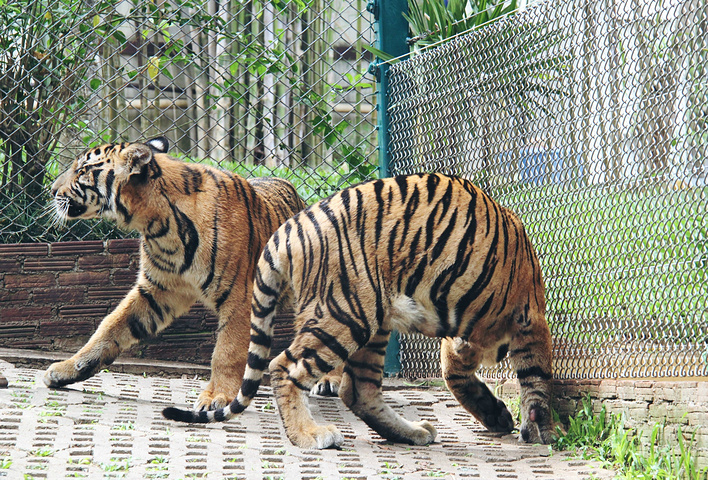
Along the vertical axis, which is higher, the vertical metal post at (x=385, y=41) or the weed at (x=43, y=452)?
the vertical metal post at (x=385, y=41)

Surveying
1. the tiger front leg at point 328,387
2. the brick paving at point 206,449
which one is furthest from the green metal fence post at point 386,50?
the brick paving at point 206,449

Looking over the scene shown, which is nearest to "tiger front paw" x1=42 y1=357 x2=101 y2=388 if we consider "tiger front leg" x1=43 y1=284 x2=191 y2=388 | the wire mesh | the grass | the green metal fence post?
"tiger front leg" x1=43 y1=284 x2=191 y2=388

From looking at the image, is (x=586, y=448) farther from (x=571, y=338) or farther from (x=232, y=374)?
(x=232, y=374)

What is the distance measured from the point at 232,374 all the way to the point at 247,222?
0.93 m

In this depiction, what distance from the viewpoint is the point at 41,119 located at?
251 inches

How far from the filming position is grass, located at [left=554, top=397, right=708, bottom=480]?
10.4 ft

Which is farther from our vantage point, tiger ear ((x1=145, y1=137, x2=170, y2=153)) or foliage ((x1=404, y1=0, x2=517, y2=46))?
foliage ((x1=404, y1=0, x2=517, y2=46))

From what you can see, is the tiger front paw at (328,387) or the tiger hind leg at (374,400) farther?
the tiger front paw at (328,387)

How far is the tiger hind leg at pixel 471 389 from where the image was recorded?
14.3ft

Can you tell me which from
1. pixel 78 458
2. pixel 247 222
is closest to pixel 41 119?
pixel 247 222

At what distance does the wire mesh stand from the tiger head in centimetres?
201

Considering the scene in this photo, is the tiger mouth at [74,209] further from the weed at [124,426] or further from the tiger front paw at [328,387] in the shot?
the tiger front paw at [328,387]

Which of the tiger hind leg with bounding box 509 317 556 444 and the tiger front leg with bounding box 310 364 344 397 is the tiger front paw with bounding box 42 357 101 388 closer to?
the tiger front leg with bounding box 310 364 344 397

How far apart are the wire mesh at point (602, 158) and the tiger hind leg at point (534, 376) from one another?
0.63 ft
